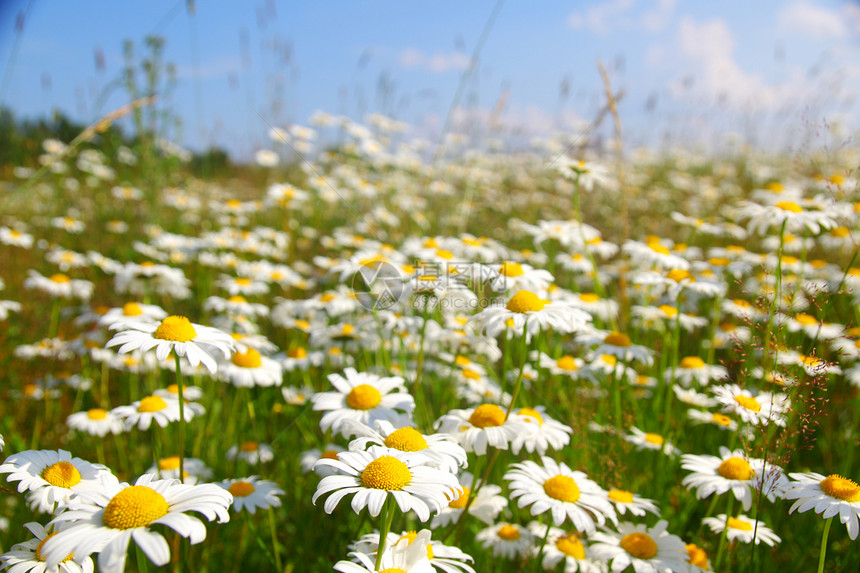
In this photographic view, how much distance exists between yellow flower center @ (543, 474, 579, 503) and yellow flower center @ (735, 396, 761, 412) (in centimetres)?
83

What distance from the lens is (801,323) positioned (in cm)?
361

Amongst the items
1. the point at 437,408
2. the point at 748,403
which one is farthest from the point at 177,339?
the point at 748,403

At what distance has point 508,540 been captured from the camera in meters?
1.97

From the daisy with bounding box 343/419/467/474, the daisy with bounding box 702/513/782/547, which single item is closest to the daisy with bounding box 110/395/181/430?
the daisy with bounding box 343/419/467/474

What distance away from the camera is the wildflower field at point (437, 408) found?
1501 mm

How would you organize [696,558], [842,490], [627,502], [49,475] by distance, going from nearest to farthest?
[49,475] → [842,490] → [696,558] → [627,502]

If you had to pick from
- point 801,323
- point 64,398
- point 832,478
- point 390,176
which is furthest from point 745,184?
point 64,398

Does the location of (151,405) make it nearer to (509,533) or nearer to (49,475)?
(49,475)

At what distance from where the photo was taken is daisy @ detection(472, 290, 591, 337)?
76.8 inches

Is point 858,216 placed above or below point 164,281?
above

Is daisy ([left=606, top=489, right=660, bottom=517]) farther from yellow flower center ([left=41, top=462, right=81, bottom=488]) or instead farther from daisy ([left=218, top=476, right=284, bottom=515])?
yellow flower center ([left=41, top=462, right=81, bottom=488])

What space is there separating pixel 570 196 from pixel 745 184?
357 cm

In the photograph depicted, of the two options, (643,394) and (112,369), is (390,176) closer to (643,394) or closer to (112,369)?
(112,369)

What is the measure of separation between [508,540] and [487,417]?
0.49 meters
